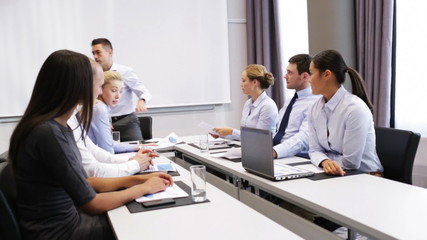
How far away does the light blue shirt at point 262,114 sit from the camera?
3.19 metres

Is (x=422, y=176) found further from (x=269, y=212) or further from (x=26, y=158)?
(x=26, y=158)

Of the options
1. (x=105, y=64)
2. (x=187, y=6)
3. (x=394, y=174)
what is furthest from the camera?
(x=187, y=6)

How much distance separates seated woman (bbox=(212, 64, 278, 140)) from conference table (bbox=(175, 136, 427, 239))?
39.3 inches

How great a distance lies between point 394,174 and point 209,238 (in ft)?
4.62

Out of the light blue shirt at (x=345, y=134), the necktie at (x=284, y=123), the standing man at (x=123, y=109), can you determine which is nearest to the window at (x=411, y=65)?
the necktie at (x=284, y=123)

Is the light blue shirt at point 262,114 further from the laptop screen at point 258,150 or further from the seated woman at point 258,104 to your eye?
the laptop screen at point 258,150

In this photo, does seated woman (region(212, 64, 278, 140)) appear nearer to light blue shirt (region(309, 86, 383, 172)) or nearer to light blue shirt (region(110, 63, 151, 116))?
light blue shirt (region(309, 86, 383, 172))

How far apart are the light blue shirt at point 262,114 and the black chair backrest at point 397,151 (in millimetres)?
1024

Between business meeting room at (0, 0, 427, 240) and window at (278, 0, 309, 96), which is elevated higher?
window at (278, 0, 309, 96)

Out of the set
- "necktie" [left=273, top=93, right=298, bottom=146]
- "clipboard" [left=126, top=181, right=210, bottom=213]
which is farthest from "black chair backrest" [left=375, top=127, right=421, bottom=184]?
"clipboard" [left=126, top=181, right=210, bottom=213]

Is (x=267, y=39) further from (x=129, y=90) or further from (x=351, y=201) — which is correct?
(x=351, y=201)

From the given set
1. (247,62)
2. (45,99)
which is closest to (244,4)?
(247,62)

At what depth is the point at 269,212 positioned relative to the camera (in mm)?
1967

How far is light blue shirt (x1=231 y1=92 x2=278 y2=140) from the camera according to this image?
126 inches
